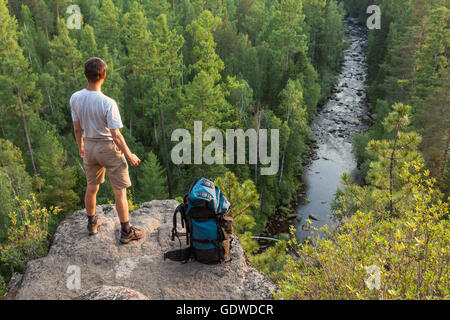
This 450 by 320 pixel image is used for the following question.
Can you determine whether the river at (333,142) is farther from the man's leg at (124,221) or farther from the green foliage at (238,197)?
the man's leg at (124,221)

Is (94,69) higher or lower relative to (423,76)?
higher

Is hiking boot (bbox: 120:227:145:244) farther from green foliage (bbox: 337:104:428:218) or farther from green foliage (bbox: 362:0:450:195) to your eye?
green foliage (bbox: 362:0:450:195)

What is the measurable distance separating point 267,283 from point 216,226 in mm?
1068

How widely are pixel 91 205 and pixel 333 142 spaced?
98.6 ft

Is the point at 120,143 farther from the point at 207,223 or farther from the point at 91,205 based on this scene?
the point at 207,223

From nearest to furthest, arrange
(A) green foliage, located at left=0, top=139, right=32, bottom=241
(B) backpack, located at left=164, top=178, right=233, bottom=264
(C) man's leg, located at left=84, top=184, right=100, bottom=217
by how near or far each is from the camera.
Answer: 1. (B) backpack, located at left=164, top=178, right=233, bottom=264
2. (C) man's leg, located at left=84, top=184, right=100, bottom=217
3. (A) green foliage, located at left=0, top=139, right=32, bottom=241

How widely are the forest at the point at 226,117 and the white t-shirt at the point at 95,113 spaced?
208 cm

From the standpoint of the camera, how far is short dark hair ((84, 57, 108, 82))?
14.3 ft

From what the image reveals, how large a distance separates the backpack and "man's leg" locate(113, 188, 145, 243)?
0.94 meters

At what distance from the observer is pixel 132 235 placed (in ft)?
17.7
